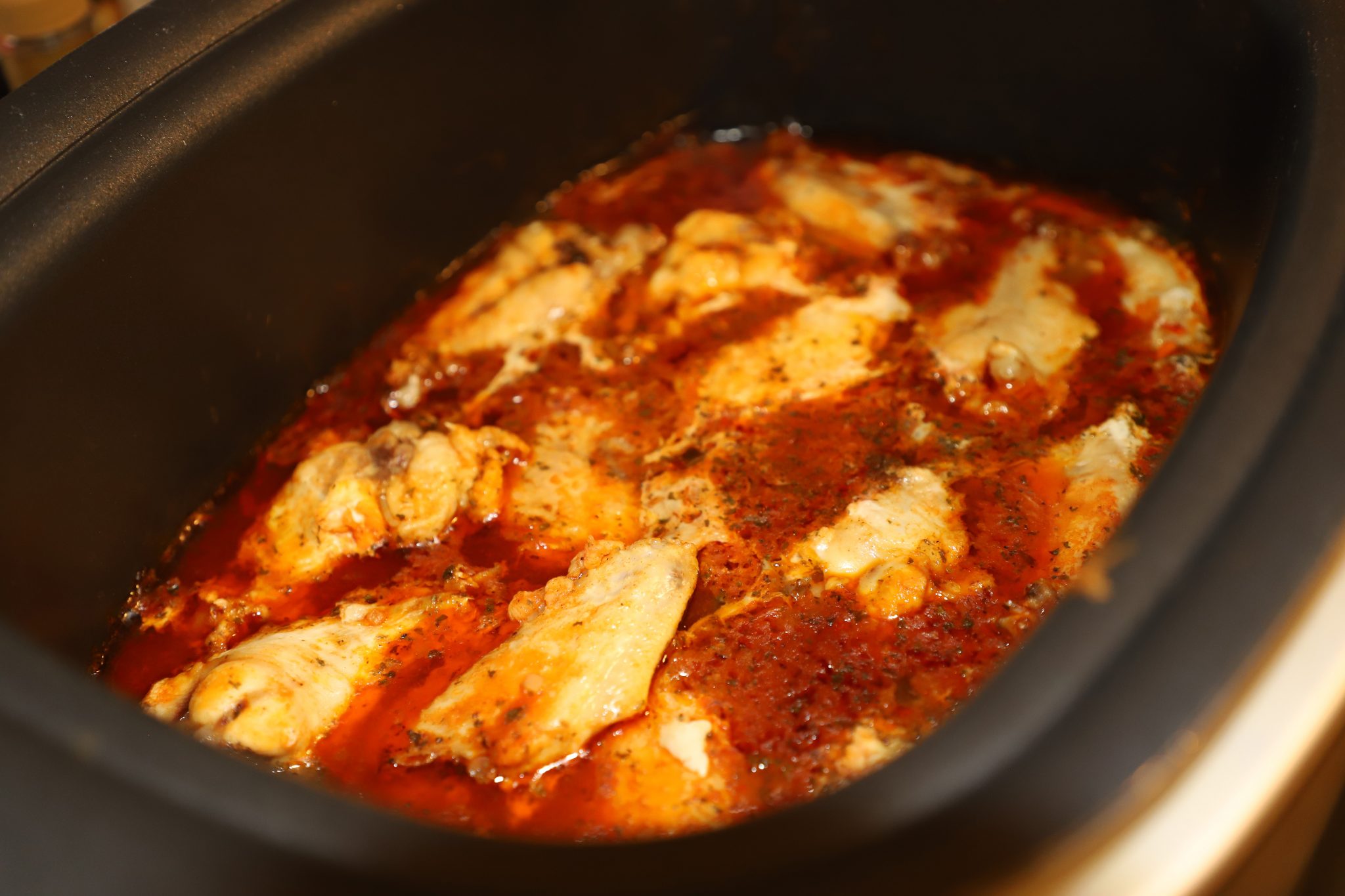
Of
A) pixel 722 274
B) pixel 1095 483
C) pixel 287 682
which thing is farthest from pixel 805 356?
pixel 287 682

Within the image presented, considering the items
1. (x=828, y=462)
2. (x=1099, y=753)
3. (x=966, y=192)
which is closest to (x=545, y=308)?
(x=828, y=462)

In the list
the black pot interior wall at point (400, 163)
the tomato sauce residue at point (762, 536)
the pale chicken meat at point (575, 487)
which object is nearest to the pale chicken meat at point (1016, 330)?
the tomato sauce residue at point (762, 536)

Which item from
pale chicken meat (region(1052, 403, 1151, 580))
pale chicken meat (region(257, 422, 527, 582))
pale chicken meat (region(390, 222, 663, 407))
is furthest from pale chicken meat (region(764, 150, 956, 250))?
pale chicken meat (region(257, 422, 527, 582))

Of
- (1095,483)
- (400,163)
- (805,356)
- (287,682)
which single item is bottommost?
(1095,483)

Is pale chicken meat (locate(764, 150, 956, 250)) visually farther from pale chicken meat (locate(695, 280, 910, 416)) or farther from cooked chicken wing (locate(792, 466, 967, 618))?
cooked chicken wing (locate(792, 466, 967, 618))

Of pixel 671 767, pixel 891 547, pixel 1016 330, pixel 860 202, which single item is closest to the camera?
pixel 671 767

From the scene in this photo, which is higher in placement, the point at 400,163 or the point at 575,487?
the point at 400,163

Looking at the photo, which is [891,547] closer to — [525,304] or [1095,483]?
[1095,483]
